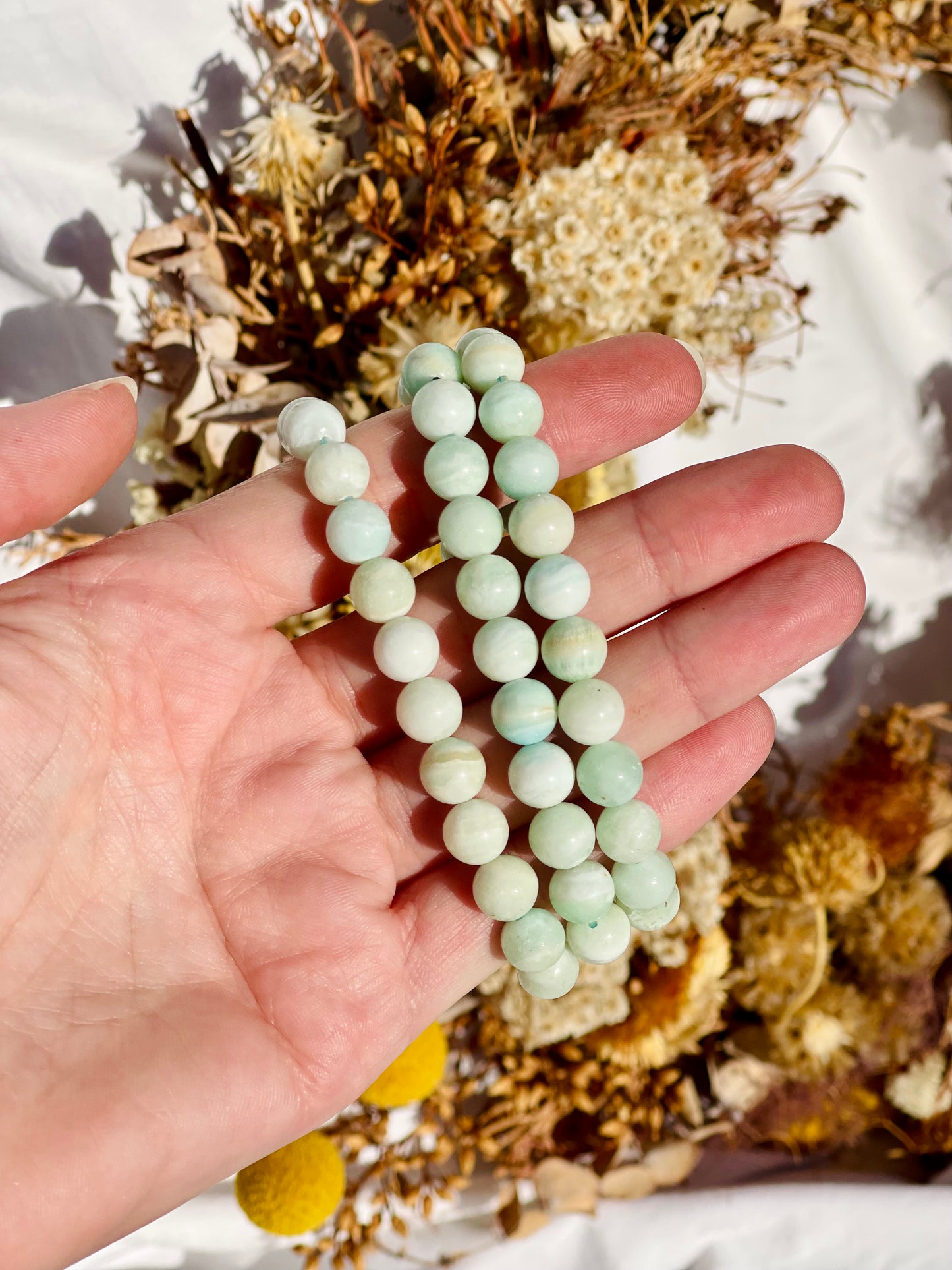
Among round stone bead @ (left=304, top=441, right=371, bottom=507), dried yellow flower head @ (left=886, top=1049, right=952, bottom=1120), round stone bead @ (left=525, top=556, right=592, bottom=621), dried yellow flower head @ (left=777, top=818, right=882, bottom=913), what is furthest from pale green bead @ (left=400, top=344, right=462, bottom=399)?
dried yellow flower head @ (left=886, top=1049, right=952, bottom=1120)

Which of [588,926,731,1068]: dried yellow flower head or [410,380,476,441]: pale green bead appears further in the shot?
[588,926,731,1068]: dried yellow flower head

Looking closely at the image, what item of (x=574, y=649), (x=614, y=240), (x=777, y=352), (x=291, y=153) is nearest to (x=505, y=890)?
(x=574, y=649)

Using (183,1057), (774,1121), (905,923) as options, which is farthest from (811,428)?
(183,1057)

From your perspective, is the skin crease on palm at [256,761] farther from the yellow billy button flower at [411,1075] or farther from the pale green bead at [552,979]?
the yellow billy button flower at [411,1075]

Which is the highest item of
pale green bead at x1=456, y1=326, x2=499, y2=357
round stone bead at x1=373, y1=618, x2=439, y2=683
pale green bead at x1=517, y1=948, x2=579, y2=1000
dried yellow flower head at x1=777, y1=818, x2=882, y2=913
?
pale green bead at x1=456, y1=326, x2=499, y2=357

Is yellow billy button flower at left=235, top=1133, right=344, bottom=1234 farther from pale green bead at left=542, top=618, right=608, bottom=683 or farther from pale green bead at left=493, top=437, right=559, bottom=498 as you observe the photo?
pale green bead at left=493, top=437, right=559, bottom=498

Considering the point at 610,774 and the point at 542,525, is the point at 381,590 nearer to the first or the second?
the point at 542,525

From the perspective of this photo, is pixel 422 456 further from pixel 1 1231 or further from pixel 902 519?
pixel 902 519
